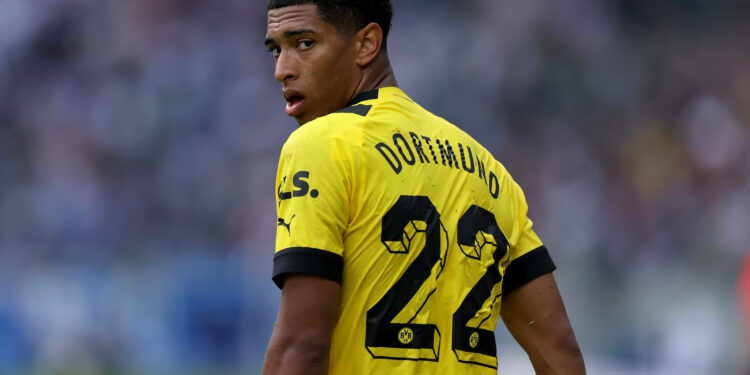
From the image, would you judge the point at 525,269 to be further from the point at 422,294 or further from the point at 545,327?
the point at 422,294

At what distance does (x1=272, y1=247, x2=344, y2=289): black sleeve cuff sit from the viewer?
2.00 meters

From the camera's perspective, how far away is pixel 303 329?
196 cm

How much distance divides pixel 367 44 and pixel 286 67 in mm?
234

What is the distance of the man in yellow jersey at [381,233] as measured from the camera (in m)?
2.03

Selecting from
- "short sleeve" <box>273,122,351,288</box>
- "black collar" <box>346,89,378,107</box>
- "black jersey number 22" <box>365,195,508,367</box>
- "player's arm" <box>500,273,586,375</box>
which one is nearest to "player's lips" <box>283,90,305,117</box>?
"black collar" <box>346,89,378,107</box>

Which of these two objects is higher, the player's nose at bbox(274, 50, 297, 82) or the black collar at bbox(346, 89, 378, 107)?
the player's nose at bbox(274, 50, 297, 82)

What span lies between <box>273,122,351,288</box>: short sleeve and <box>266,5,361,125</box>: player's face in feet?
1.18

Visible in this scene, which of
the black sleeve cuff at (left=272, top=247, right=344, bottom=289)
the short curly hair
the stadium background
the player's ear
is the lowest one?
the black sleeve cuff at (left=272, top=247, right=344, bottom=289)

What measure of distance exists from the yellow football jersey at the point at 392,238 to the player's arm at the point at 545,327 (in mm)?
157

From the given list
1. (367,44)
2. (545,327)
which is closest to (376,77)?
(367,44)

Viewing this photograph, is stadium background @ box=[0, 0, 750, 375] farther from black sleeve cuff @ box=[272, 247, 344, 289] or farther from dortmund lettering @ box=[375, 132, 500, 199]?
black sleeve cuff @ box=[272, 247, 344, 289]

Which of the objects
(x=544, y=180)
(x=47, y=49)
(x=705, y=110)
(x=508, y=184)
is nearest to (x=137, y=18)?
(x=47, y=49)

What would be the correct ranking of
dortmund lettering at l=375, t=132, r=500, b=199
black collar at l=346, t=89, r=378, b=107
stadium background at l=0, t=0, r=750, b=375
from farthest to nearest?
stadium background at l=0, t=0, r=750, b=375 < black collar at l=346, t=89, r=378, b=107 < dortmund lettering at l=375, t=132, r=500, b=199

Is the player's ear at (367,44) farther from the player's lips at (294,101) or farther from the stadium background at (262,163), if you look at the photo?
the stadium background at (262,163)
